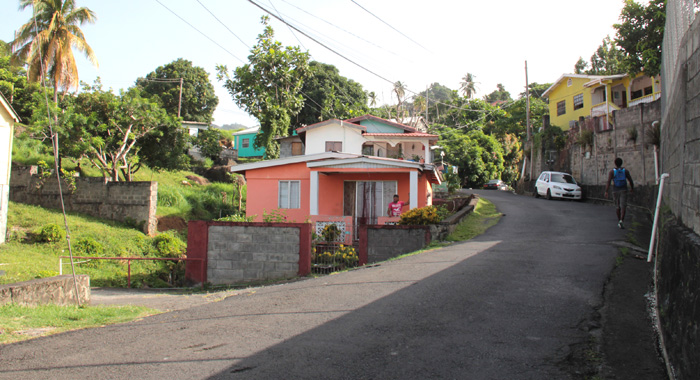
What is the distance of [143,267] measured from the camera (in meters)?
18.5

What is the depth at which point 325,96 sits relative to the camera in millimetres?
49469

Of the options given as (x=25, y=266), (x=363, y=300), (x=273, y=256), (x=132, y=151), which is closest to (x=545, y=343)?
(x=363, y=300)

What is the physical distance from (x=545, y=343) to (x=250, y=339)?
3.08 meters

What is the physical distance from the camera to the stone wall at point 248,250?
13.8m

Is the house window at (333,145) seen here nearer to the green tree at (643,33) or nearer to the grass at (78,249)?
the grass at (78,249)

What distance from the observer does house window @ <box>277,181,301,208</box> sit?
1952cm

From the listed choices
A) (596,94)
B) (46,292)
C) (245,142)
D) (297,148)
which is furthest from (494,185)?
(46,292)

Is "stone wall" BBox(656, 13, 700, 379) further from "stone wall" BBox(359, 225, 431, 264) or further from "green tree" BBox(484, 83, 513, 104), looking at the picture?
"green tree" BBox(484, 83, 513, 104)

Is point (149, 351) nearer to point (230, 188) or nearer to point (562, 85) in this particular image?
point (230, 188)

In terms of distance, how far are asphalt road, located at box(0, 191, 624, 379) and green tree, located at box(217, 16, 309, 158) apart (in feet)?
89.8

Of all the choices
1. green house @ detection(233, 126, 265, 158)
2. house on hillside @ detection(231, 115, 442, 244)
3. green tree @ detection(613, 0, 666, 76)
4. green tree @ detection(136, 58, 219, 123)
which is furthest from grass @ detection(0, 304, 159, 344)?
green tree @ detection(136, 58, 219, 123)

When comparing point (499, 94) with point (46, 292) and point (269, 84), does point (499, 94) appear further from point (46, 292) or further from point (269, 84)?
point (46, 292)

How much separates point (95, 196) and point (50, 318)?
683 inches

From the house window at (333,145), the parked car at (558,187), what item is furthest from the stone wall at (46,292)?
the house window at (333,145)
